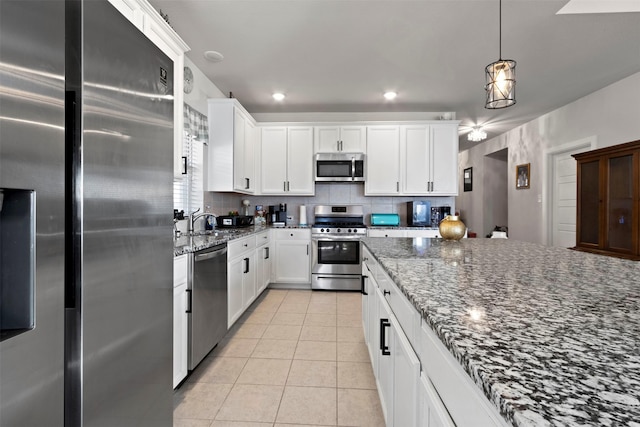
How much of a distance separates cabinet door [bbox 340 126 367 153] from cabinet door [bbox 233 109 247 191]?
4.68 ft

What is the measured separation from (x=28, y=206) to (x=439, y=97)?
175 inches

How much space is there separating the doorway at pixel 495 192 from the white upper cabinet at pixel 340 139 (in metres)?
4.06

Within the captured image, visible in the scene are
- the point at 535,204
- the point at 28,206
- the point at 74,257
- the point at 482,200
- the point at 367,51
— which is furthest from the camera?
the point at 482,200

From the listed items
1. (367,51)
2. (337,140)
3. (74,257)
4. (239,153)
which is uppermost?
(367,51)

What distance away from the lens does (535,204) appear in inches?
208

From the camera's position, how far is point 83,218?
84cm

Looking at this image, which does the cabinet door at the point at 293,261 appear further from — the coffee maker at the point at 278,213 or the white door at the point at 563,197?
the white door at the point at 563,197

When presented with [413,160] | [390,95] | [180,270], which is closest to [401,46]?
[390,95]

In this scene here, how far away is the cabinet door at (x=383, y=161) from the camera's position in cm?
443

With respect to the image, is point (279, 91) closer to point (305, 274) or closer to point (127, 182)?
point (305, 274)

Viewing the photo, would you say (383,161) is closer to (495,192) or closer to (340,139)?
(340,139)

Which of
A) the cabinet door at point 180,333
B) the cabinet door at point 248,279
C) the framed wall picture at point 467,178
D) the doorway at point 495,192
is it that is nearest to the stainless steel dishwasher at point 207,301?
the cabinet door at point 180,333

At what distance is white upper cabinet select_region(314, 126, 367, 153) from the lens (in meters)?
4.46

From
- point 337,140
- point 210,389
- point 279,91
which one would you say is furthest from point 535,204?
point 210,389
